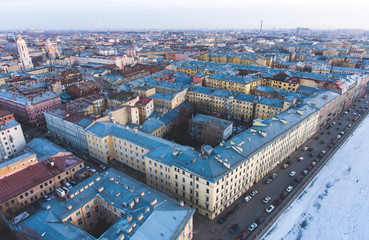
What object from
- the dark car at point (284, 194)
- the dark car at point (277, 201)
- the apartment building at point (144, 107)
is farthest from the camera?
the apartment building at point (144, 107)

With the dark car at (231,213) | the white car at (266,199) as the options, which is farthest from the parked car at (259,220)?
the white car at (266,199)

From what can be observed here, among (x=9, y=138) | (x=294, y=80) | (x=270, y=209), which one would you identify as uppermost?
(x=294, y=80)

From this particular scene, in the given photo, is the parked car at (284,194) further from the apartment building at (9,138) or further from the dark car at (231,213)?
the apartment building at (9,138)

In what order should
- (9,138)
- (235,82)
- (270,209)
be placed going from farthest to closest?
1. (235,82)
2. (9,138)
3. (270,209)

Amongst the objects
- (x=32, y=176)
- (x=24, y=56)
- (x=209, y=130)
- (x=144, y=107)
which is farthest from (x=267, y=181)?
(x=24, y=56)

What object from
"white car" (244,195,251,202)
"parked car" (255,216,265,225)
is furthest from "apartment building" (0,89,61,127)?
"parked car" (255,216,265,225)

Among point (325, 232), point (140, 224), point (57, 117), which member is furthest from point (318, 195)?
point (57, 117)

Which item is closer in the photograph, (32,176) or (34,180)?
(34,180)

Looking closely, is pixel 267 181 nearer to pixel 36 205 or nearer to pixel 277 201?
pixel 277 201
